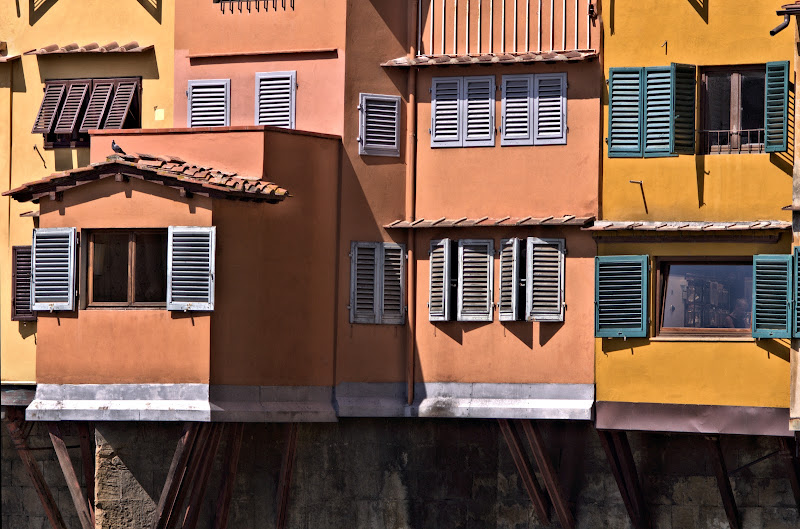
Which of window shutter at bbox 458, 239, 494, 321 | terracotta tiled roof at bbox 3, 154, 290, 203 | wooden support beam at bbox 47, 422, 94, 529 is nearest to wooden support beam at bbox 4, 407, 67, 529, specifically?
wooden support beam at bbox 47, 422, 94, 529

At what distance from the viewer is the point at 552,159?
27.3 meters

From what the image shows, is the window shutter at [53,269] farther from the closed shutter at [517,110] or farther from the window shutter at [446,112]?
the closed shutter at [517,110]

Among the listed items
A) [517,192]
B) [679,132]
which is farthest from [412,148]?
[679,132]

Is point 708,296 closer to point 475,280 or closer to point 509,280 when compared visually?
point 509,280

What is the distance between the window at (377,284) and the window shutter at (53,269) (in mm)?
4292

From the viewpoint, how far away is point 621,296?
26.7 meters

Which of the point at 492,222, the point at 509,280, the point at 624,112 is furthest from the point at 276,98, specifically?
the point at 624,112

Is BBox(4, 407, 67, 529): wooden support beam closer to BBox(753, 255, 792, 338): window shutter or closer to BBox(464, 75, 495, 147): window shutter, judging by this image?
BBox(464, 75, 495, 147): window shutter

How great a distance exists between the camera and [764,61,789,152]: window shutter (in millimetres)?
25891

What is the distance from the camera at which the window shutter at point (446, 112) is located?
2784 centimetres

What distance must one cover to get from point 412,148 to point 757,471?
7.15 meters

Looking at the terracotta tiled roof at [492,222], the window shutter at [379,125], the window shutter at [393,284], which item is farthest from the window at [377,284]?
the window shutter at [379,125]

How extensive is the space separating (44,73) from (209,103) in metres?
3.32

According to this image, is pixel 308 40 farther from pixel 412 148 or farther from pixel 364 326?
pixel 364 326
